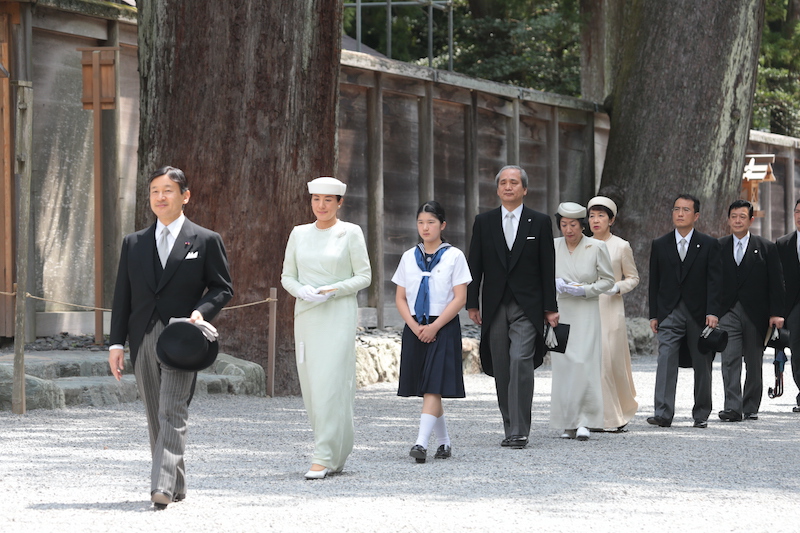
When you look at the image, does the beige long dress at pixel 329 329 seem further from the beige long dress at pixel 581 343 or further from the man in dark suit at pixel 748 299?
the man in dark suit at pixel 748 299

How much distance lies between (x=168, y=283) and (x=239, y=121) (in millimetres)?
5413

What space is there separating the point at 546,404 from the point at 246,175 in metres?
3.39

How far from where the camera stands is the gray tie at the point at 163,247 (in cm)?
567

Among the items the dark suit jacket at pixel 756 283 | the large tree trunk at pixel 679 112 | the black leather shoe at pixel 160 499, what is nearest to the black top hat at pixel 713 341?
the dark suit jacket at pixel 756 283

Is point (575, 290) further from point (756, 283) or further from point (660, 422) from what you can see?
point (756, 283)

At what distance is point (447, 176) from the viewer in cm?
1577

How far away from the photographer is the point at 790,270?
35.0 ft

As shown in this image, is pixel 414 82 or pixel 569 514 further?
pixel 414 82

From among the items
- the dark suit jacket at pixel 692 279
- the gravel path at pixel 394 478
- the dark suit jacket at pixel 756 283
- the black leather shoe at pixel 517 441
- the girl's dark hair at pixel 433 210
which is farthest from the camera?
the dark suit jacket at pixel 756 283

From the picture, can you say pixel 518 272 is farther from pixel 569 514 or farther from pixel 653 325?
pixel 569 514

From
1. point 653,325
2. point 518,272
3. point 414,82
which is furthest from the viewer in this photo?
point 414,82

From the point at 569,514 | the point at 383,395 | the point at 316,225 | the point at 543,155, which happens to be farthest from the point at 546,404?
the point at 543,155

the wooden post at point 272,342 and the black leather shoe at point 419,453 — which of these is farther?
the wooden post at point 272,342

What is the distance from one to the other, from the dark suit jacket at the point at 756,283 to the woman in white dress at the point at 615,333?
3.30 ft
